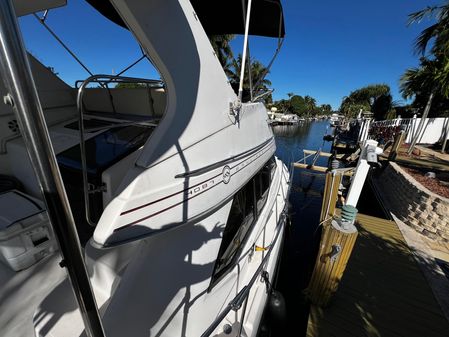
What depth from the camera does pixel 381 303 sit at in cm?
314

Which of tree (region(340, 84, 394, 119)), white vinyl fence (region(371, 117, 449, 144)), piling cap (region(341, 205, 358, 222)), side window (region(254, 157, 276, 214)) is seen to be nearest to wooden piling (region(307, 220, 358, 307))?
piling cap (region(341, 205, 358, 222))

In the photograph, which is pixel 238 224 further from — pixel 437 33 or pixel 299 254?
pixel 437 33

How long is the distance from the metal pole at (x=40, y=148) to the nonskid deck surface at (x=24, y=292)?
57.8 inches

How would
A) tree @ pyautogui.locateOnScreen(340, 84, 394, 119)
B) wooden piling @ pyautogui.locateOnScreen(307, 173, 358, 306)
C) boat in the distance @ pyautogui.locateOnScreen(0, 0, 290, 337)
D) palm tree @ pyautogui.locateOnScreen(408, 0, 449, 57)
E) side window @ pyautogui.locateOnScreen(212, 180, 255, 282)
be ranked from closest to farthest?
boat in the distance @ pyautogui.locateOnScreen(0, 0, 290, 337)
side window @ pyautogui.locateOnScreen(212, 180, 255, 282)
wooden piling @ pyautogui.locateOnScreen(307, 173, 358, 306)
palm tree @ pyautogui.locateOnScreen(408, 0, 449, 57)
tree @ pyautogui.locateOnScreen(340, 84, 394, 119)

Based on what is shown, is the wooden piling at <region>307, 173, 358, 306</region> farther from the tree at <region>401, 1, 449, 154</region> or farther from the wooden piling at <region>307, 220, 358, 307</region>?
the tree at <region>401, 1, 449, 154</region>

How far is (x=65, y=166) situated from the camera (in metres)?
2.00

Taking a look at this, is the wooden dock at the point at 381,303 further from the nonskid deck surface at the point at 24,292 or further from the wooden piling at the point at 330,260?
the nonskid deck surface at the point at 24,292

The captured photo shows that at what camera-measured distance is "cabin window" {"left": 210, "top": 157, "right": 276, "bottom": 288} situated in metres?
1.90

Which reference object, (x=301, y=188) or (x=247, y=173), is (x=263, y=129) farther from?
(x=301, y=188)

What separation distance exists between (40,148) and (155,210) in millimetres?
759

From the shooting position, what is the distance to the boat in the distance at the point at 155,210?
1.23 m

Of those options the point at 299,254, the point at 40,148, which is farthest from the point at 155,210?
the point at 299,254

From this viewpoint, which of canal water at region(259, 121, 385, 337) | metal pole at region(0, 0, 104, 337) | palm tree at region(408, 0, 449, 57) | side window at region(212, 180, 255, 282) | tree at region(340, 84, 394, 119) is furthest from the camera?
tree at region(340, 84, 394, 119)

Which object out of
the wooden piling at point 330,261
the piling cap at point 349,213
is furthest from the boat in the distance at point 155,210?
the piling cap at point 349,213
